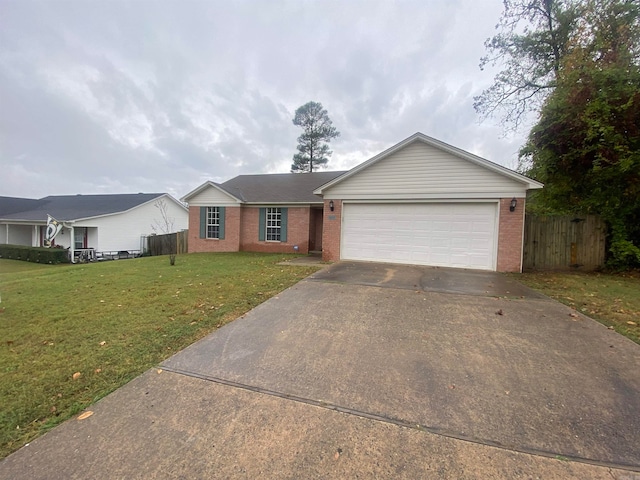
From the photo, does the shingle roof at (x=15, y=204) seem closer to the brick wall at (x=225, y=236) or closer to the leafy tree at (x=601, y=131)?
the brick wall at (x=225, y=236)

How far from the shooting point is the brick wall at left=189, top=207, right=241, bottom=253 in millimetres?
15538

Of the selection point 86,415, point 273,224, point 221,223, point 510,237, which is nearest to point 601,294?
Answer: point 510,237

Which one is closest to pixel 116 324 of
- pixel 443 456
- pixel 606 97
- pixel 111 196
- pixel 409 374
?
pixel 409 374

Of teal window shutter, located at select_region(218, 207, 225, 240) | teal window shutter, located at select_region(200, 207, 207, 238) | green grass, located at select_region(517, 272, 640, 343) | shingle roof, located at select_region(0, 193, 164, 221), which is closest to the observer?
green grass, located at select_region(517, 272, 640, 343)

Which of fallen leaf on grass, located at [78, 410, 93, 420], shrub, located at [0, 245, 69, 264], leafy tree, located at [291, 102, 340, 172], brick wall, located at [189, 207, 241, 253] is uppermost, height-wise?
leafy tree, located at [291, 102, 340, 172]

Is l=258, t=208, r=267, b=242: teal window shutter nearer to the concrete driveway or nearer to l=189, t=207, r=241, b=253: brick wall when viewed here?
l=189, t=207, r=241, b=253: brick wall

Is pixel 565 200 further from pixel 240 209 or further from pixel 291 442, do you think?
pixel 240 209

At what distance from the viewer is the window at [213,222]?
52.3ft

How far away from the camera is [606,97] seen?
27.6 feet

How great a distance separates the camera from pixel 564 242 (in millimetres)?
10195

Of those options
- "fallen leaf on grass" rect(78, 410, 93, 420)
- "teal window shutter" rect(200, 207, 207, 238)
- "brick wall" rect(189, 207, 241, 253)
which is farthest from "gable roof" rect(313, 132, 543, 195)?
"fallen leaf on grass" rect(78, 410, 93, 420)

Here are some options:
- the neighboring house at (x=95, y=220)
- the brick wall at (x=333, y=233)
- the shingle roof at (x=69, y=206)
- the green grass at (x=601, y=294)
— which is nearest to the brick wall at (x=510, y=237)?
the green grass at (x=601, y=294)

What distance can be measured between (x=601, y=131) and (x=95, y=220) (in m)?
27.0

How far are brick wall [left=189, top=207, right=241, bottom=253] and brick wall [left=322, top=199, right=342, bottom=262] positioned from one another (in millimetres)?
6253
